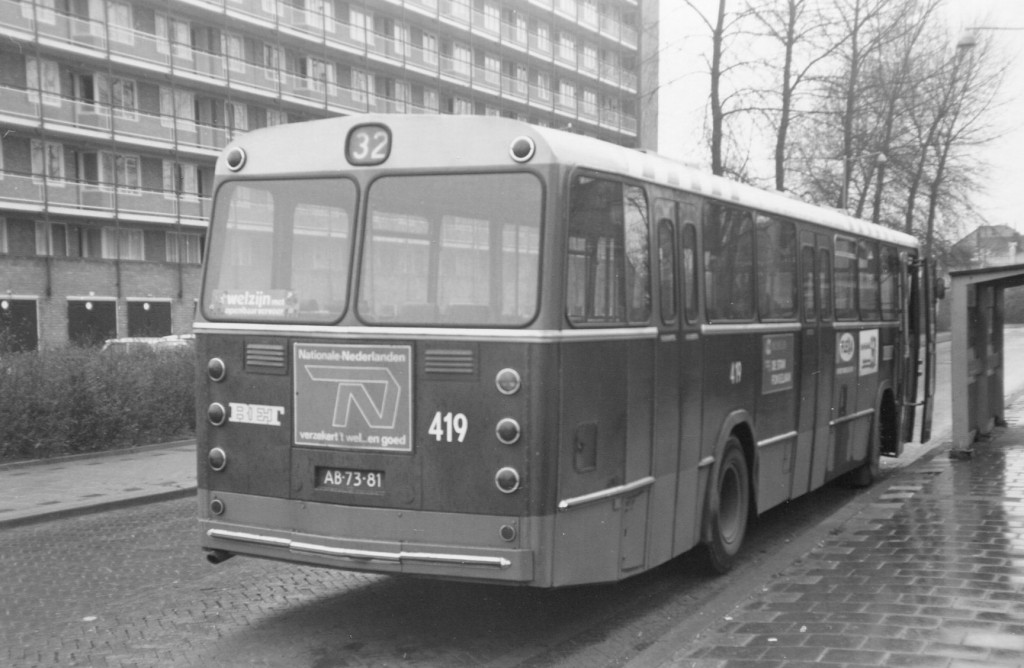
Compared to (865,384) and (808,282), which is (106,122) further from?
(808,282)

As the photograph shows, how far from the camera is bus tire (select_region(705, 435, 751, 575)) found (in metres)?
8.04

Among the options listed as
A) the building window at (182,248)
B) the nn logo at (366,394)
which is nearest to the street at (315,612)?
the nn logo at (366,394)

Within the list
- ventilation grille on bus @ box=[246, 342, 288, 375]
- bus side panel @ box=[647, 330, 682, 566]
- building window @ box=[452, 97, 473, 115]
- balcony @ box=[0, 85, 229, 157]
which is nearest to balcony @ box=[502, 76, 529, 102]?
building window @ box=[452, 97, 473, 115]

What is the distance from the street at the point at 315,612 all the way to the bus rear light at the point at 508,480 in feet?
3.17

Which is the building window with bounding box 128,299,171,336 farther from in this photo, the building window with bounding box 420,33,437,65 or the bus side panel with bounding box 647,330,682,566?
the bus side panel with bounding box 647,330,682,566

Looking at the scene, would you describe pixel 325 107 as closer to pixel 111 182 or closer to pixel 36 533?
pixel 111 182

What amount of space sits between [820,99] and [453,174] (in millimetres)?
24830

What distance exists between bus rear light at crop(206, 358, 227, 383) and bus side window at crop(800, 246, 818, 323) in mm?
5387

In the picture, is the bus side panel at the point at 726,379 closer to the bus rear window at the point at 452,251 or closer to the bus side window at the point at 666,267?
the bus side window at the point at 666,267

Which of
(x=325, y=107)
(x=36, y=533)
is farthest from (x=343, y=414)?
(x=325, y=107)

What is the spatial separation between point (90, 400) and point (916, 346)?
10.6m

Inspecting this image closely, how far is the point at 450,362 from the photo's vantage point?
6.12 m

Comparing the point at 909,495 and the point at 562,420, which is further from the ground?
the point at 562,420

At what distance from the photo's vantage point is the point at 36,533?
10.5 m
